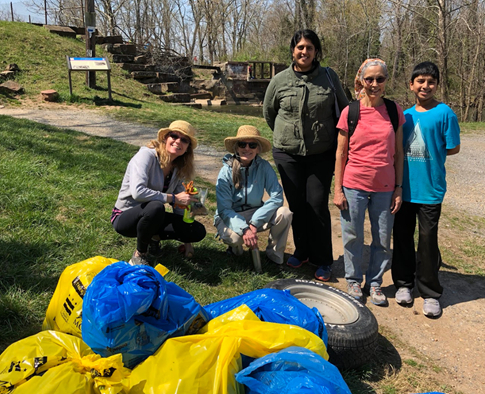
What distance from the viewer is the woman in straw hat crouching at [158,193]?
3.25 metres

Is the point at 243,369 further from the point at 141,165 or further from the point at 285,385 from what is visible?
the point at 141,165

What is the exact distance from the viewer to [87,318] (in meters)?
1.84

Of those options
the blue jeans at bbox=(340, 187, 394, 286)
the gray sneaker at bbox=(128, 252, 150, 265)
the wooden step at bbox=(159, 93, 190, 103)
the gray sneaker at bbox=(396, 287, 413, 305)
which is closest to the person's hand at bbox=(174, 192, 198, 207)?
the gray sneaker at bbox=(128, 252, 150, 265)

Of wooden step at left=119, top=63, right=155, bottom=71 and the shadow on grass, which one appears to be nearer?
the shadow on grass

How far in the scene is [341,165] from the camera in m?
3.33

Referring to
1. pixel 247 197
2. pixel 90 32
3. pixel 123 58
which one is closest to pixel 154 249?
pixel 247 197

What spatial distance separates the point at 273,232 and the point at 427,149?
146 cm

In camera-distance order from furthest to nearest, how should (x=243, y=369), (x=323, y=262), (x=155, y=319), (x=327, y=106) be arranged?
1. (x=323, y=262)
2. (x=327, y=106)
3. (x=155, y=319)
4. (x=243, y=369)

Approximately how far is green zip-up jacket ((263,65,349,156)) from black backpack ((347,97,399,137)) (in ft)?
1.01

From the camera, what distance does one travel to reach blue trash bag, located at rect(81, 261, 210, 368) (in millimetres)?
1789

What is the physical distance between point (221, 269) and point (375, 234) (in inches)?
53.1

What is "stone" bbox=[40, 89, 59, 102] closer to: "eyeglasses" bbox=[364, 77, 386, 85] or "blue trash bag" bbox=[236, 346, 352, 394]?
"eyeglasses" bbox=[364, 77, 386, 85]

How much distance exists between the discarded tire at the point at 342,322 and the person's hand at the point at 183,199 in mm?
918

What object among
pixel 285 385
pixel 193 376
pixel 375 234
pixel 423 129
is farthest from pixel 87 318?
pixel 423 129
